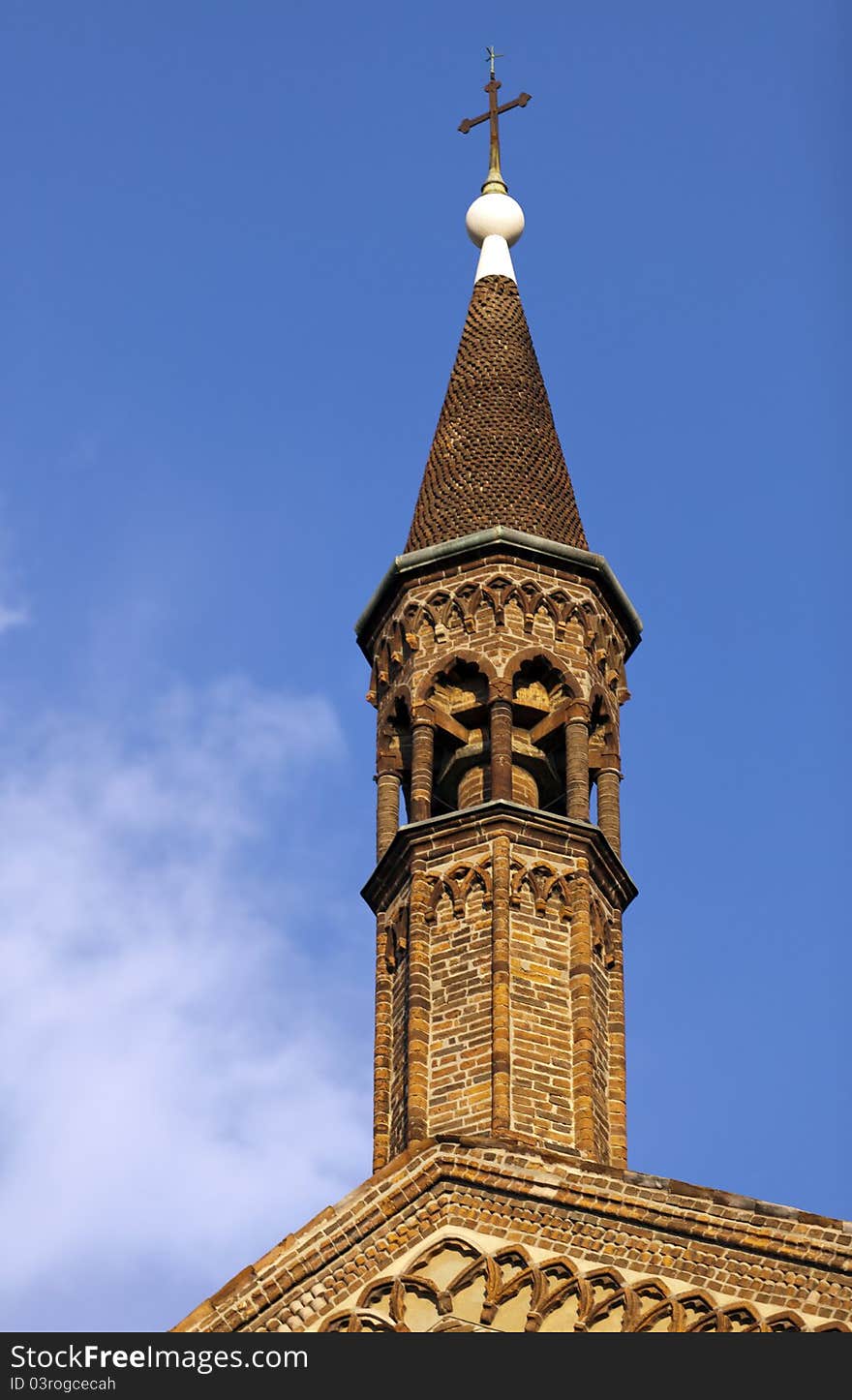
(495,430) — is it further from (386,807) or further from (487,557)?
(386,807)

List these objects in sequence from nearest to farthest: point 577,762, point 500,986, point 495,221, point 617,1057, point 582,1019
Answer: point 500,986 → point 582,1019 → point 617,1057 → point 577,762 → point 495,221

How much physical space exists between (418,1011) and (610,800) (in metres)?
3.10

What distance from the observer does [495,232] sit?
32469 millimetres

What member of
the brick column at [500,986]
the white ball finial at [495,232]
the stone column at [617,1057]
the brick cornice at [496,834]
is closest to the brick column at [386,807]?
the brick cornice at [496,834]

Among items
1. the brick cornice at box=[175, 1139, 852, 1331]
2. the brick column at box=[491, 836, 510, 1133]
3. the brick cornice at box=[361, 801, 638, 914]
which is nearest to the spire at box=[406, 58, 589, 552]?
→ the brick cornice at box=[361, 801, 638, 914]

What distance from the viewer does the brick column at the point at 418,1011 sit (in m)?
24.9

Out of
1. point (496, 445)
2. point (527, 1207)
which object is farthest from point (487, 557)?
point (527, 1207)

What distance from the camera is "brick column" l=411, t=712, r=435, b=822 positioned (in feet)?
87.9

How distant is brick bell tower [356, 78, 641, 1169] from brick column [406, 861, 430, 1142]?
0.8 inches

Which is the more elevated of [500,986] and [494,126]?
[494,126]

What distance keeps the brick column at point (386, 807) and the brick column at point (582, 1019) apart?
1910mm

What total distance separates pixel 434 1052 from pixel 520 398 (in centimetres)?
787
